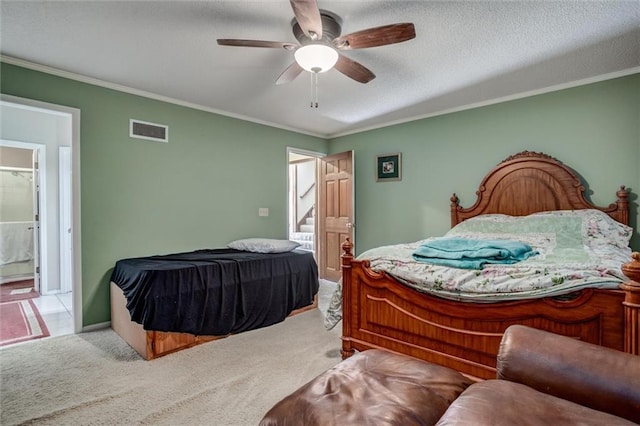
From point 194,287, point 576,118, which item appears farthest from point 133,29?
point 576,118

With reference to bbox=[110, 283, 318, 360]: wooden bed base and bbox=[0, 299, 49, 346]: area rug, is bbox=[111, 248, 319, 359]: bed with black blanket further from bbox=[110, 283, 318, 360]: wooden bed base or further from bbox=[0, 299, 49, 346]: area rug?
bbox=[0, 299, 49, 346]: area rug

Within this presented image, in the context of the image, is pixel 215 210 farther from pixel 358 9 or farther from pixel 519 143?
pixel 519 143

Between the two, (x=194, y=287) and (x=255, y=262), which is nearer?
(x=194, y=287)

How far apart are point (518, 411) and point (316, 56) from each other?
6.74ft

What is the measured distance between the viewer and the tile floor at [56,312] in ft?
10.2

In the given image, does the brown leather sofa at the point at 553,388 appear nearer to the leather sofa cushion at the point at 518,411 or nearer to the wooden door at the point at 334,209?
the leather sofa cushion at the point at 518,411

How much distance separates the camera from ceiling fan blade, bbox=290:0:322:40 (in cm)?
159

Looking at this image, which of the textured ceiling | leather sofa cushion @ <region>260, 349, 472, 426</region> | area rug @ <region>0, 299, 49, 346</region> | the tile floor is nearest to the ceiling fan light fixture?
the textured ceiling

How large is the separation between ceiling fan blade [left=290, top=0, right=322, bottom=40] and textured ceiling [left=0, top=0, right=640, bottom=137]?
221mm

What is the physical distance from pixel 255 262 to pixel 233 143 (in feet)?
5.98

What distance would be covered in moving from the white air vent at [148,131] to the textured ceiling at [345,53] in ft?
0.33

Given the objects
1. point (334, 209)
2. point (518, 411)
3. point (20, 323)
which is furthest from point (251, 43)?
point (20, 323)

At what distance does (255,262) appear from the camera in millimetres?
3211

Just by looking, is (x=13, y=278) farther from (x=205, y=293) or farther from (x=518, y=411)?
(x=518, y=411)
